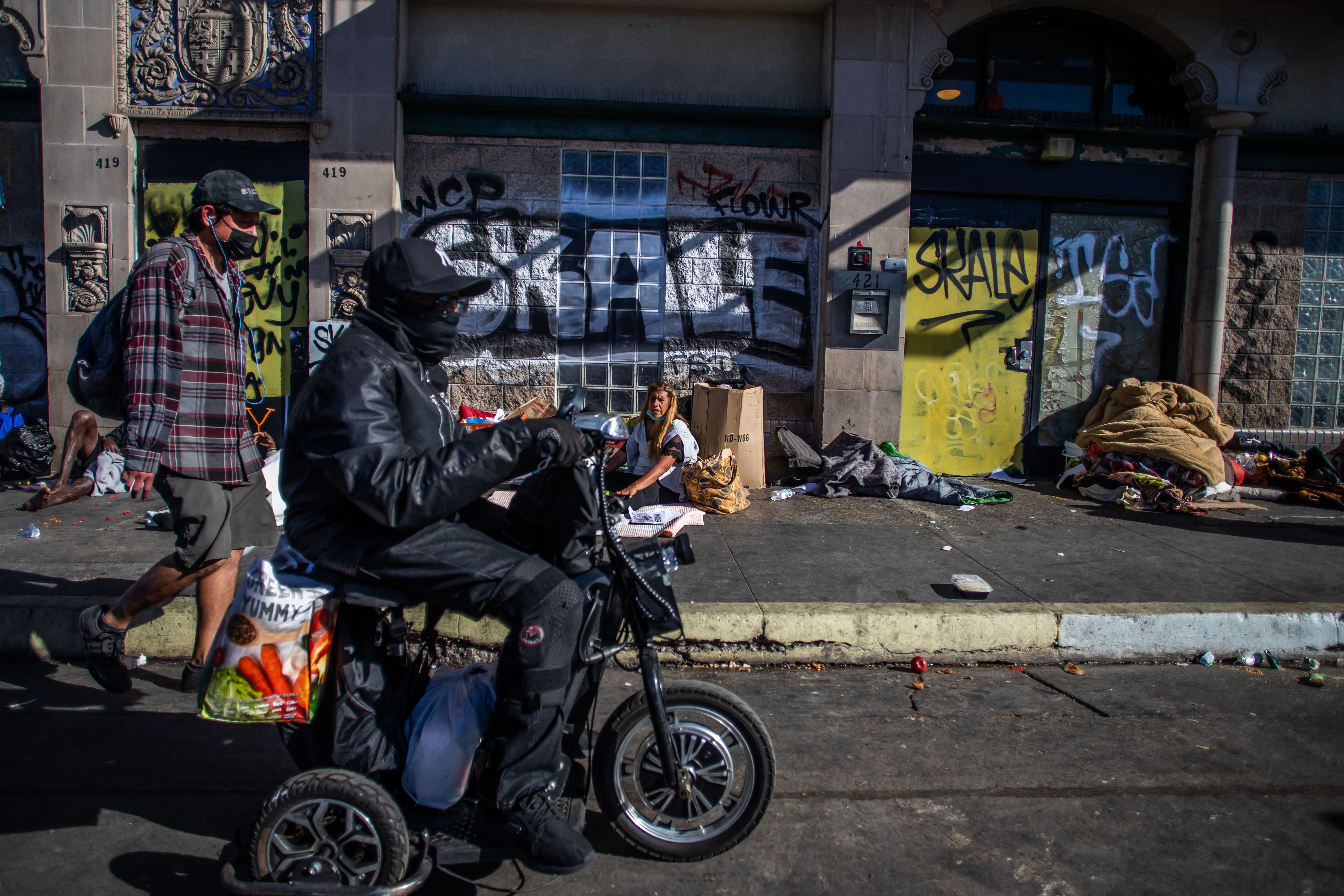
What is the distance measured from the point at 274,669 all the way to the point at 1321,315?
34.1 feet

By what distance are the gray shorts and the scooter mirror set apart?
83.2 inches

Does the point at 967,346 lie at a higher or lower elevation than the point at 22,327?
higher

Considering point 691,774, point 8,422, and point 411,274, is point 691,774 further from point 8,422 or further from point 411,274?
point 8,422

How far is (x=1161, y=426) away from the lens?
7.51m

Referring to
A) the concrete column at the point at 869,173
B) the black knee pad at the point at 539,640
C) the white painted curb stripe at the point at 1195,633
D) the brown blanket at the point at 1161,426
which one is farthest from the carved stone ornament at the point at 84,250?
the brown blanket at the point at 1161,426

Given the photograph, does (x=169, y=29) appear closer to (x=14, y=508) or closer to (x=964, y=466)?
(x=14, y=508)

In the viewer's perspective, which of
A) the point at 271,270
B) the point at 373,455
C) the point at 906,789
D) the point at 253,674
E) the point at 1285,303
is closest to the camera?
the point at 373,455

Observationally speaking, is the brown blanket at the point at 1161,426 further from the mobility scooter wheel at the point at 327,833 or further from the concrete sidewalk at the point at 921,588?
the mobility scooter wheel at the point at 327,833

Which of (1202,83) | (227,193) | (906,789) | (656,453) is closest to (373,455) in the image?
(227,193)

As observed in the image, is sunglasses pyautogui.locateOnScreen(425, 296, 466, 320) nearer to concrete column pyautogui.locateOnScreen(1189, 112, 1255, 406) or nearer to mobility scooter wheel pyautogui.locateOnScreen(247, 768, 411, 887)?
mobility scooter wheel pyautogui.locateOnScreen(247, 768, 411, 887)

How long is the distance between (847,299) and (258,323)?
557 cm

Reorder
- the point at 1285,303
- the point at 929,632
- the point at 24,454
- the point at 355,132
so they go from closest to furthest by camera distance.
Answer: the point at 929,632 < the point at 24,454 < the point at 355,132 < the point at 1285,303

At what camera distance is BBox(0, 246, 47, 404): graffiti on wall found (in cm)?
784

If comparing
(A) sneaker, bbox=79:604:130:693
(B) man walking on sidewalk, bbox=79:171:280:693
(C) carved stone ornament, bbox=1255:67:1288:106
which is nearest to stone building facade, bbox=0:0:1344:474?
(C) carved stone ornament, bbox=1255:67:1288:106
